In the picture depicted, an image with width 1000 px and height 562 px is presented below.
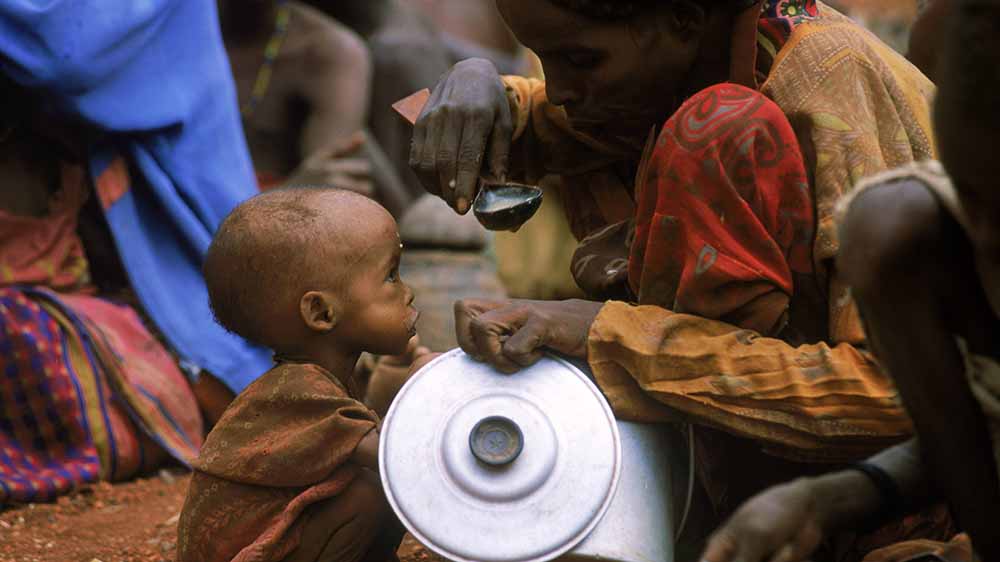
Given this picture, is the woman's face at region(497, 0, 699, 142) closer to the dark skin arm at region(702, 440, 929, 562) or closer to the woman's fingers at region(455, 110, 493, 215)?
the woman's fingers at region(455, 110, 493, 215)

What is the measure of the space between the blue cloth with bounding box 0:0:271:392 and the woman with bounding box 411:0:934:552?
213cm

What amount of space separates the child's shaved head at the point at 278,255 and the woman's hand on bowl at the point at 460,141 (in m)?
0.18

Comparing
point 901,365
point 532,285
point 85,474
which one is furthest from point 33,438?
point 901,365

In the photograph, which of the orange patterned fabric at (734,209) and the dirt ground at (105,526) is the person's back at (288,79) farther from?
the orange patterned fabric at (734,209)

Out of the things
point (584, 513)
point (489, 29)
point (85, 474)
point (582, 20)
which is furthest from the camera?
point (489, 29)

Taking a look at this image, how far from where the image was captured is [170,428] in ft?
14.7

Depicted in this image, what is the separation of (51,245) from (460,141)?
2175 mm

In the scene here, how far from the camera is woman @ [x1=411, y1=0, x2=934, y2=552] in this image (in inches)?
92.6

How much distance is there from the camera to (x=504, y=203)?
2.81 metres

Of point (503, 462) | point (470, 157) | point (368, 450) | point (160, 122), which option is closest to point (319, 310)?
point (368, 450)

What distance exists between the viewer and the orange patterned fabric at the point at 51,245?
175 inches

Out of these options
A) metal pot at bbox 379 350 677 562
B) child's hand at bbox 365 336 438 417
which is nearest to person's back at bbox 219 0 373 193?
child's hand at bbox 365 336 438 417

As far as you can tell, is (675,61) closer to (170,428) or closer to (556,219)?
(556,219)

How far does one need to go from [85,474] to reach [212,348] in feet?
2.19
